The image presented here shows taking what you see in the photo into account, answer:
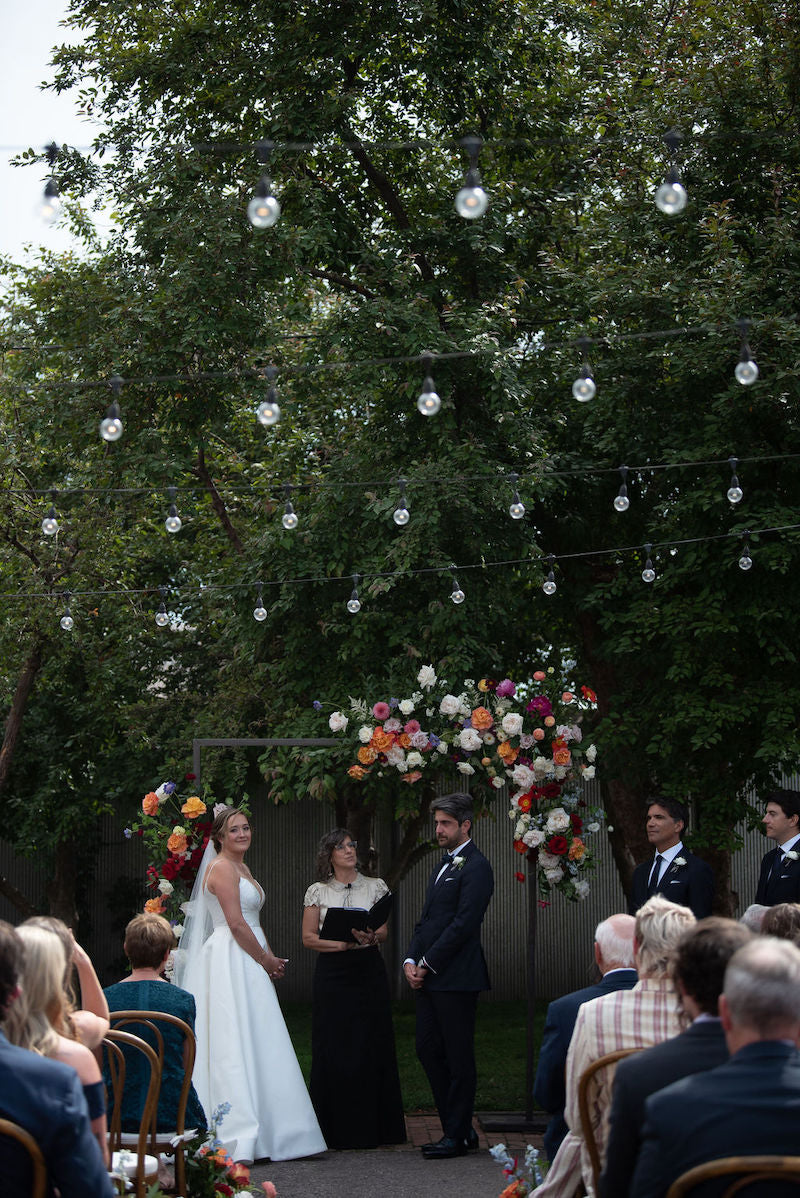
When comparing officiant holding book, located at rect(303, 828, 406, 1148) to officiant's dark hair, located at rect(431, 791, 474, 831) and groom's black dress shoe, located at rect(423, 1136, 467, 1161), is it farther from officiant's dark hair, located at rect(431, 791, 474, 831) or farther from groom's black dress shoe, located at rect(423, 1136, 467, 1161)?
officiant's dark hair, located at rect(431, 791, 474, 831)

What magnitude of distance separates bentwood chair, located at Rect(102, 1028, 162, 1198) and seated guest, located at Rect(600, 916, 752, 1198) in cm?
153

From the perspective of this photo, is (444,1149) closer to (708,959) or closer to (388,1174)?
(388,1174)

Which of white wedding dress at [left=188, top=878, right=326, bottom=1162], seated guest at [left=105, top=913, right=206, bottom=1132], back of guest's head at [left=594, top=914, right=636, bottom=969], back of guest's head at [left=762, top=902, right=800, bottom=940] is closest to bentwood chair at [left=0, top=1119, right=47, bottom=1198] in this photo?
seated guest at [left=105, top=913, right=206, bottom=1132]

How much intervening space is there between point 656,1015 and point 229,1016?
355 centimetres

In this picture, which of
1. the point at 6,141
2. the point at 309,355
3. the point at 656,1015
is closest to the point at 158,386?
the point at 309,355

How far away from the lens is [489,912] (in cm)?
1403

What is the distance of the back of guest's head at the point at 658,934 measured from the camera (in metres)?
3.34

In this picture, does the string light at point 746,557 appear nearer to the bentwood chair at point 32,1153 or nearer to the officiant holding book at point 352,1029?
the officiant holding book at point 352,1029

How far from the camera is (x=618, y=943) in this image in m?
4.05

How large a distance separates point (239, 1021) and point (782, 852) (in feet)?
8.96

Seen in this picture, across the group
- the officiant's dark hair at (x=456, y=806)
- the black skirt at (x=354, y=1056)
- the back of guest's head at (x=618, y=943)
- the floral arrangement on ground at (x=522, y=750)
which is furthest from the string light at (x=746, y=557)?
the back of guest's head at (x=618, y=943)

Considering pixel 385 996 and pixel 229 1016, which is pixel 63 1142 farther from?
pixel 385 996

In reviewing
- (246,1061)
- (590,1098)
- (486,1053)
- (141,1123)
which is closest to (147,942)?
(141,1123)

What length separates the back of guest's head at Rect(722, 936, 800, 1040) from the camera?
2.32 m
